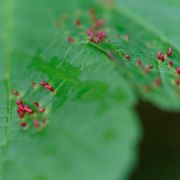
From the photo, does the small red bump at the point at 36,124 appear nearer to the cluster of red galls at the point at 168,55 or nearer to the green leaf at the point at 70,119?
the green leaf at the point at 70,119

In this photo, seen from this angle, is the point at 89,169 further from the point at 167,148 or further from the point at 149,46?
the point at 167,148

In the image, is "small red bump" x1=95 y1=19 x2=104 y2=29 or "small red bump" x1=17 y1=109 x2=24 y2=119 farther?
"small red bump" x1=95 y1=19 x2=104 y2=29

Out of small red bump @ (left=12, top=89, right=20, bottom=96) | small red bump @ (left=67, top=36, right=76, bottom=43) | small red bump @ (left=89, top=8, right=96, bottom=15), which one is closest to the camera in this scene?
small red bump @ (left=12, top=89, right=20, bottom=96)

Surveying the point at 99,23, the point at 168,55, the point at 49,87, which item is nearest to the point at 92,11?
the point at 99,23

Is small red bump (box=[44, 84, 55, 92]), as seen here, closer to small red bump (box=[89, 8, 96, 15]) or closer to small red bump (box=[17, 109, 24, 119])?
small red bump (box=[17, 109, 24, 119])

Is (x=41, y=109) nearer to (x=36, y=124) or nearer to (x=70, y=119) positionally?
(x=36, y=124)

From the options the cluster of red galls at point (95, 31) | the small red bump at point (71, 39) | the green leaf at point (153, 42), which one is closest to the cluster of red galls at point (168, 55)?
the green leaf at point (153, 42)

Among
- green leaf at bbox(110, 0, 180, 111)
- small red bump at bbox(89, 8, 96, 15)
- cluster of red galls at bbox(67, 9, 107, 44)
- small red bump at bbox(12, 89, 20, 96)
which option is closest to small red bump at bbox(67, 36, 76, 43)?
cluster of red galls at bbox(67, 9, 107, 44)

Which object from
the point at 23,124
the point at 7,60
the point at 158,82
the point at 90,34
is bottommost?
the point at 7,60
